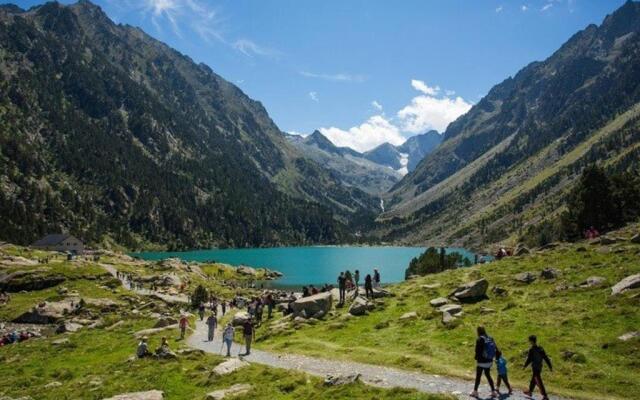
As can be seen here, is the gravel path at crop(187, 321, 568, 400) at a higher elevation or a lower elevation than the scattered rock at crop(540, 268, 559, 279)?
lower

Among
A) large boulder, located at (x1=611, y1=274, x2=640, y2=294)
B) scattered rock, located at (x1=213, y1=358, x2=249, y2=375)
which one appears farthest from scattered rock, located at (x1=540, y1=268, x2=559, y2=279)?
scattered rock, located at (x1=213, y1=358, x2=249, y2=375)

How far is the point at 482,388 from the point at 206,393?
14277 millimetres

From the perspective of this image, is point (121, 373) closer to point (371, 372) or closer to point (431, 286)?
point (371, 372)

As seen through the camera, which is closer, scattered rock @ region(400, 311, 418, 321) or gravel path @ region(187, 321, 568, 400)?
gravel path @ region(187, 321, 568, 400)

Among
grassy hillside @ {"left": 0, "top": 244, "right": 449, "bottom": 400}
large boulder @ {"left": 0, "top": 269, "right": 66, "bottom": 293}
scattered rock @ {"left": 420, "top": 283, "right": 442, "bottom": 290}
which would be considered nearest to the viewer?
grassy hillside @ {"left": 0, "top": 244, "right": 449, "bottom": 400}

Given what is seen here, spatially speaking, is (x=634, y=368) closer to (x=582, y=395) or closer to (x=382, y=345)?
(x=582, y=395)

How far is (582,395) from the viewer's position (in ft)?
69.4

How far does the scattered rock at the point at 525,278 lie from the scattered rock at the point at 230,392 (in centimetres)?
2800

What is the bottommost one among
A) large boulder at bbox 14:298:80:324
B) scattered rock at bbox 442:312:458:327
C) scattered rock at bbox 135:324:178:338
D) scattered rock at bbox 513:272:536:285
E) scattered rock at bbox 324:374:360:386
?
large boulder at bbox 14:298:80:324

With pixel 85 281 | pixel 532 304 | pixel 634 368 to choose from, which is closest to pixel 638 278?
pixel 532 304

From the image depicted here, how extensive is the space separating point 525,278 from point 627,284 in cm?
1064

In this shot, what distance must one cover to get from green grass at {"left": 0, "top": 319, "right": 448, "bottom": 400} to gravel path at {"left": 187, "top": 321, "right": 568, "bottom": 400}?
6.24 feet

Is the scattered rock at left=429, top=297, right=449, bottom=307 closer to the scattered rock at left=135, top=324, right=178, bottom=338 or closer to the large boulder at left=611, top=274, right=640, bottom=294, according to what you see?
the large boulder at left=611, top=274, right=640, bottom=294

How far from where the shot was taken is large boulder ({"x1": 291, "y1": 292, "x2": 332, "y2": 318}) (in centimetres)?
4681
